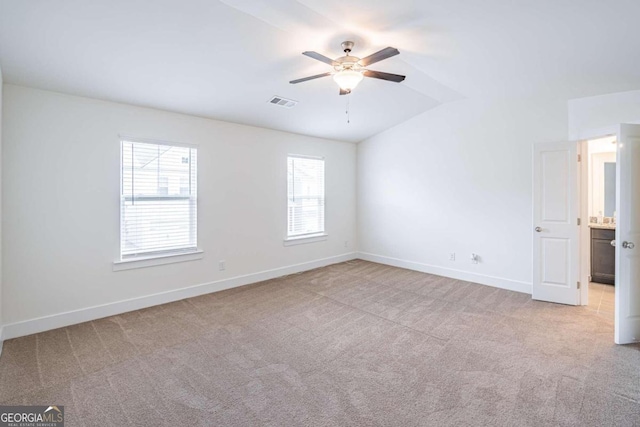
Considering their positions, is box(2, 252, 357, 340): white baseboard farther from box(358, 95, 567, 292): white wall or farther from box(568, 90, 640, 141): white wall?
box(568, 90, 640, 141): white wall

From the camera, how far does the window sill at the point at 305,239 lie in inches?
222

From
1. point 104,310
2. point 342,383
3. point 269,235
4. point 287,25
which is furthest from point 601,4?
point 104,310

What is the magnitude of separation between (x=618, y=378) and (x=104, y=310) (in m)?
5.09

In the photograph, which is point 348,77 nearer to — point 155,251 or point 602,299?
point 155,251

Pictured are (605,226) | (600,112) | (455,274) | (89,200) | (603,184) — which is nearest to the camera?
(89,200)

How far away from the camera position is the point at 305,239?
19.4ft

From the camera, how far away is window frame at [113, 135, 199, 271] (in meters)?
3.78

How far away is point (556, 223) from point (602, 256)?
5.64 ft

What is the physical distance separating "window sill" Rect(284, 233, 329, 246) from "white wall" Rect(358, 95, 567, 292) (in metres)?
1.16

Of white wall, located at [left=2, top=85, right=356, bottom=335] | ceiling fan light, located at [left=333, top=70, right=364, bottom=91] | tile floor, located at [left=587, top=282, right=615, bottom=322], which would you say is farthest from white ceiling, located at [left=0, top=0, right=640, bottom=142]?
tile floor, located at [left=587, top=282, right=615, bottom=322]

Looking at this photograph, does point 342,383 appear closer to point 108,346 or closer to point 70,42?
point 108,346

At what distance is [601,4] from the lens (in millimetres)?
2297

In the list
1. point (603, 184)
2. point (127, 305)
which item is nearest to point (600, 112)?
point (603, 184)

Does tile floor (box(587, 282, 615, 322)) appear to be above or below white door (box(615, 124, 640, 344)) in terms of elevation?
below
